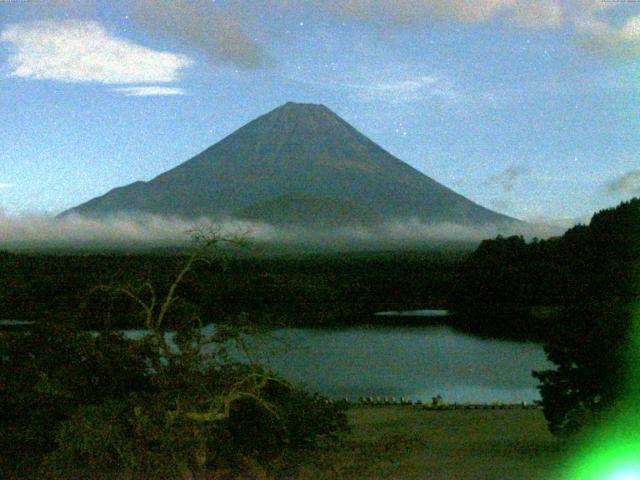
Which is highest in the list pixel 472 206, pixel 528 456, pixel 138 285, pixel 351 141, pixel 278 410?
pixel 351 141

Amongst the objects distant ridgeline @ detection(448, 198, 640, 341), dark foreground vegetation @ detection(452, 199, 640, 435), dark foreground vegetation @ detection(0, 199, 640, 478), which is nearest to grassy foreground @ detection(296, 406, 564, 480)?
dark foreground vegetation @ detection(0, 199, 640, 478)

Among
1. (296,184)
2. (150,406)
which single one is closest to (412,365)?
(150,406)

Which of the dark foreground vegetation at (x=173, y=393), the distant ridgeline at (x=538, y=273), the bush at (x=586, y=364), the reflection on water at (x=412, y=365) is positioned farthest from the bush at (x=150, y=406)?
the distant ridgeline at (x=538, y=273)

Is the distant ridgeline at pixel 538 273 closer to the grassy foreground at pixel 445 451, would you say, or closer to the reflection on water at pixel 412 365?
the reflection on water at pixel 412 365

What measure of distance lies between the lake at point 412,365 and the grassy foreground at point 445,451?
237 inches

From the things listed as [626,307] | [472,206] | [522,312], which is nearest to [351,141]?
[472,206]

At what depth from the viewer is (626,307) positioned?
7809 millimetres

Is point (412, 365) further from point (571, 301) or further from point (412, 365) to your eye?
Answer: point (571, 301)

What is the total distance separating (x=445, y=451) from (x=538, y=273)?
2324 cm

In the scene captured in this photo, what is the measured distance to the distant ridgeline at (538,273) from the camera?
26.5 meters

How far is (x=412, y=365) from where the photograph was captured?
23984 mm

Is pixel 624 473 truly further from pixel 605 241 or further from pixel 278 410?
pixel 605 241

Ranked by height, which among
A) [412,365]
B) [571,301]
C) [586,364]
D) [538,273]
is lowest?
[412,365]

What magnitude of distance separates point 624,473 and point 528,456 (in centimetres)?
152
